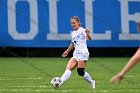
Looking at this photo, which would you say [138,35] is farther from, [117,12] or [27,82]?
[27,82]

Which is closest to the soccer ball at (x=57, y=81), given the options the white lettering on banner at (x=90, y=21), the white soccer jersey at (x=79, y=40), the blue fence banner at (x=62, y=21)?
the white soccer jersey at (x=79, y=40)

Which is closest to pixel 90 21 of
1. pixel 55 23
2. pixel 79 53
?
pixel 55 23

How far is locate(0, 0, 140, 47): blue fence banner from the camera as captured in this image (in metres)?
27.2

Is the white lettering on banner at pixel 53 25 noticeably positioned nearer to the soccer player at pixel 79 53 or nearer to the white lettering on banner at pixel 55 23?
the white lettering on banner at pixel 55 23

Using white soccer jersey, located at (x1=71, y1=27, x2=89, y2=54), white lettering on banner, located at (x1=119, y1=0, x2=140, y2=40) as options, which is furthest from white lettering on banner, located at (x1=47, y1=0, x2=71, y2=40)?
white soccer jersey, located at (x1=71, y1=27, x2=89, y2=54)

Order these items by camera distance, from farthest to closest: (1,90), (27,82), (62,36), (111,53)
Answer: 1. (111,53)
2. (62,36)
3. (27,82)
4. (1,90)

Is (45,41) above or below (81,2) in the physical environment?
below

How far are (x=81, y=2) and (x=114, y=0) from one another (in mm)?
1695

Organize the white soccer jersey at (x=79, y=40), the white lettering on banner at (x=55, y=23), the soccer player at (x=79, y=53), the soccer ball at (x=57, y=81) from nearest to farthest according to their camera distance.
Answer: the soccer ball at (x=57, y=81) → the soccer player at (x=79, y=53) → the white soccer jersey at (x=79, y=40) → the white lettering on banner at (x=55, y=23)

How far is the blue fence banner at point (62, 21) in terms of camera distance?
27.2 metres

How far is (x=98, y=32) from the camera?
27359mm

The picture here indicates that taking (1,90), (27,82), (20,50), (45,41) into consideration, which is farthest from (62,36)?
(1,90)

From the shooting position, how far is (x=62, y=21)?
27500 millimetres

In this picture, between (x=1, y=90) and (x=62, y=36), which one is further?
(x=62, y=36)
